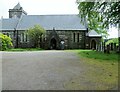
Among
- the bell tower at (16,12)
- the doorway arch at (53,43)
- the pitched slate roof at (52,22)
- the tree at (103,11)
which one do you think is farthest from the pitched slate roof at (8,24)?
the tree at (103,11)

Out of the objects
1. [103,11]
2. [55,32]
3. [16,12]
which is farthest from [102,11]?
[16,12]

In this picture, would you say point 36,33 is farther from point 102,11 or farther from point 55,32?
point 102,11

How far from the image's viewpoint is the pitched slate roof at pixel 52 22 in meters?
76.2

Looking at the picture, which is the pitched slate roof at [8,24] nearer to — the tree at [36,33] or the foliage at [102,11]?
the tree at [36,33]

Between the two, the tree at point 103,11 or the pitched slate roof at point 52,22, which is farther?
the pitched slate roof at point 52,22

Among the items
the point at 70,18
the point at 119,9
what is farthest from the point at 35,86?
the point at 70,18

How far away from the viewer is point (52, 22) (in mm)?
77375

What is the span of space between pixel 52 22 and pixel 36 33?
7716 millimetres

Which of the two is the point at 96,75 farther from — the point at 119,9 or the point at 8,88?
the point at 119,9

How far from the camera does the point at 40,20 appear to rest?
3100 inches

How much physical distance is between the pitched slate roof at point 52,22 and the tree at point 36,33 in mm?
4335

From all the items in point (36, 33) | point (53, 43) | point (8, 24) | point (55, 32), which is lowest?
point (53, 43)

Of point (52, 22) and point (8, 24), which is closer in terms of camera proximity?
point (52, 22)

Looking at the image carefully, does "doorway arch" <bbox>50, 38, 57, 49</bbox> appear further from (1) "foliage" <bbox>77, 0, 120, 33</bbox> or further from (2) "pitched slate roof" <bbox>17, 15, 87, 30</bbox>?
(1) "foliage" <bbox>77, 0, 120, 33</bbox>
